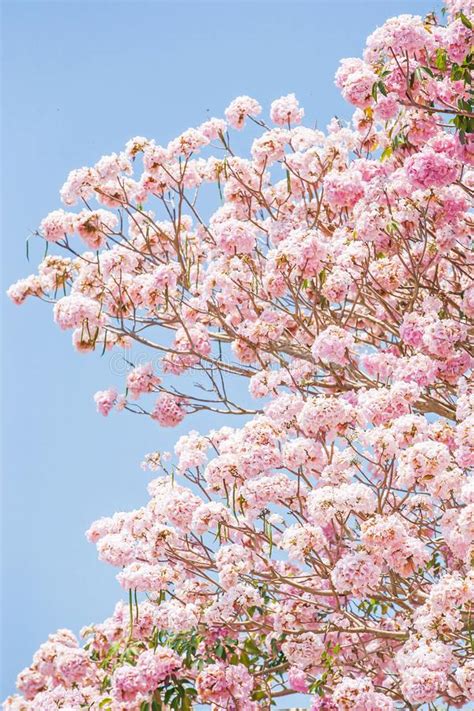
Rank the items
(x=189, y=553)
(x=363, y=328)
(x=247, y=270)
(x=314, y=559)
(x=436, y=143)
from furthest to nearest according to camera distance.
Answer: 1. (x=363, y=328)
2. (x=247, y=270)
3. (x=189, y=553)
4. (x=436, y=143)
5. (x=314, y=559)

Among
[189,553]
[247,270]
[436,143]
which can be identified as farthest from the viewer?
[247,270]

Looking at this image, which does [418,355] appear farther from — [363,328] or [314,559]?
[363,328]

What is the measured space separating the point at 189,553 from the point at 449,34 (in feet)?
11.8

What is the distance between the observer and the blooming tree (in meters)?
5.31

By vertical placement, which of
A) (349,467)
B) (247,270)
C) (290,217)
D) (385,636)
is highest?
(290,217)

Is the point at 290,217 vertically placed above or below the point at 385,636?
above

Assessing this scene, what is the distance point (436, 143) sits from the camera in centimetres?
611

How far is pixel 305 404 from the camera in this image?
5.68 metres

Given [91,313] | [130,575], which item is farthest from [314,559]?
[91,313]

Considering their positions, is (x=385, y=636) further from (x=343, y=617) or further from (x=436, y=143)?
(x=436, y=143)

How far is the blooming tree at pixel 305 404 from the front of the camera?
5309mm

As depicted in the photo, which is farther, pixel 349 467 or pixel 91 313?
pixel 91 313

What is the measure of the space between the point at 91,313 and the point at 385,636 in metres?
2.76

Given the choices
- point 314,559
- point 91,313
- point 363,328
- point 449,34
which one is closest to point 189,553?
point 314,559
